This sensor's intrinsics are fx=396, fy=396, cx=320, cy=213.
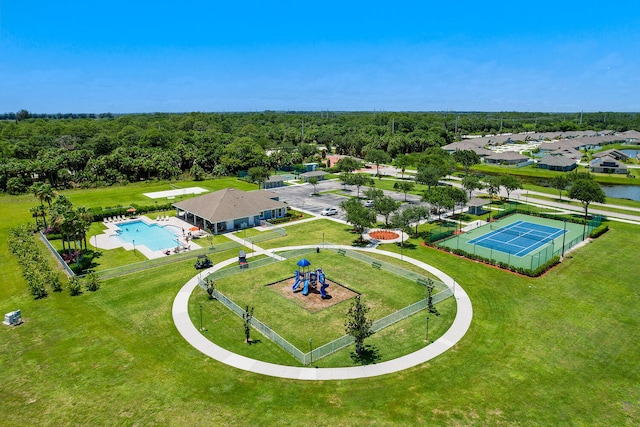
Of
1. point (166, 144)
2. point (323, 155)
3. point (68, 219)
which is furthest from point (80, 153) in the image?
point (323, 155)

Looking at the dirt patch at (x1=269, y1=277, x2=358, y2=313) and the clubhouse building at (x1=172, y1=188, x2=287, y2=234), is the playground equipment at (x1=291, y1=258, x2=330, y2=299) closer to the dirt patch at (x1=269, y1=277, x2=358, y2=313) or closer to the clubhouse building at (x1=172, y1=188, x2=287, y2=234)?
the dirt patch at (x1=269, y1=277, x2=358, y2=313)

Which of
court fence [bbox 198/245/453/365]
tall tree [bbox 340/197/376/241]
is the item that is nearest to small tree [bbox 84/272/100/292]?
court fence [bbox 198/245/453/365]

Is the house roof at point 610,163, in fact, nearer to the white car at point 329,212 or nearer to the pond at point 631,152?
the pond at point 631,152

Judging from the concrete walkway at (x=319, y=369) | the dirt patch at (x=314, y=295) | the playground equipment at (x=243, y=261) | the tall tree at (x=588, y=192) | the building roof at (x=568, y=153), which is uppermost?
the building roof at (x=568, y=153)

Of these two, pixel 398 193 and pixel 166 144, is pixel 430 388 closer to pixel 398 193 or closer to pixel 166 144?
pixel 398 193

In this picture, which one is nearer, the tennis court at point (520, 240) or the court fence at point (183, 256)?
the court fence at point (183, 256)

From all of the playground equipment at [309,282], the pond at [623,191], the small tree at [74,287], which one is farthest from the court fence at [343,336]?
the pond at [623,191]
